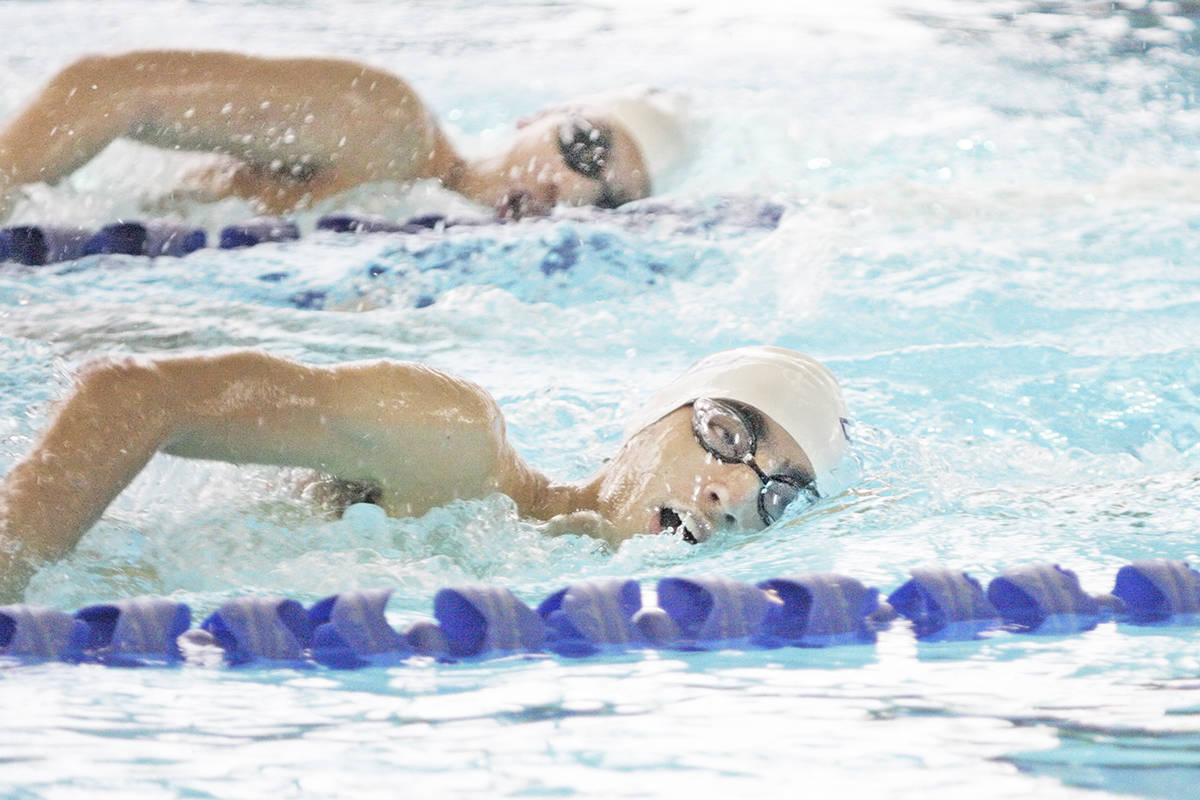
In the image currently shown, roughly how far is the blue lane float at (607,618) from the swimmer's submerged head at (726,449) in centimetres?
26

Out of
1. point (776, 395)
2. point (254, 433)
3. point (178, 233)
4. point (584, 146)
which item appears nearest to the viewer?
point (254, 433)

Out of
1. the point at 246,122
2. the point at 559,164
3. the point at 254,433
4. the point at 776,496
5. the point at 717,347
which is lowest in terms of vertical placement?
the point at 717,347

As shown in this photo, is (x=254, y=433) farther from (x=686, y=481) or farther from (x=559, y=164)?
(x=559, y=164)

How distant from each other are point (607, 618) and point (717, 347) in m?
2.57

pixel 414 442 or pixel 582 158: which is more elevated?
pixel 582 158

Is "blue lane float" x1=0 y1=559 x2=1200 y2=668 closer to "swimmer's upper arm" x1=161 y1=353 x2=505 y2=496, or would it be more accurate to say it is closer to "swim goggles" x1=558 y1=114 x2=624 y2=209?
"swimmer's upper arm" x1=161 y1=353 x2=505 y2=496

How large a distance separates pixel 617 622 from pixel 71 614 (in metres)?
0.75

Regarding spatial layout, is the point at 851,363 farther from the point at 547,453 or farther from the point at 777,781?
the point at 777,781

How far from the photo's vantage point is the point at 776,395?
278cm

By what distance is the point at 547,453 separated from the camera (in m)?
3.73

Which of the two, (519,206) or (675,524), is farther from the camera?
(519,206)

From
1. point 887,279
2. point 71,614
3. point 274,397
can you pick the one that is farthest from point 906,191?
point 71,614

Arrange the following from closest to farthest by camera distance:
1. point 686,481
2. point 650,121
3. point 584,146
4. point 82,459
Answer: point 82,459
point 686,481
point 584,146
point 650,121

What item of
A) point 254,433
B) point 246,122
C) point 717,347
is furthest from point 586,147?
point 254,433
